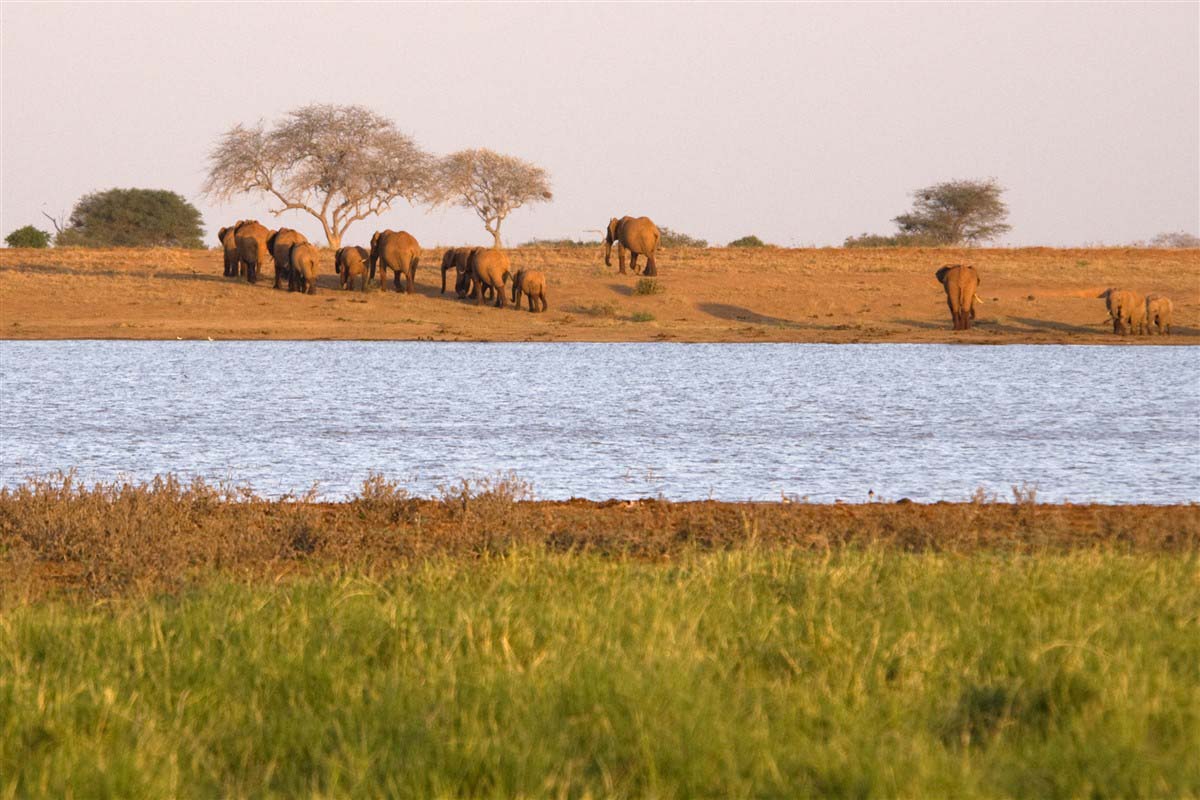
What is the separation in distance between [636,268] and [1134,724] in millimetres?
39931

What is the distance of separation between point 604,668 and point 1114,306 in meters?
32.7

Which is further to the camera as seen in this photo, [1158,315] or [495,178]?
[495,178]

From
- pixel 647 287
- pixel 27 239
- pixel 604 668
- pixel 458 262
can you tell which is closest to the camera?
pixel 604 668

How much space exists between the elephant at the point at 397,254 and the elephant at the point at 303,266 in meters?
1.69

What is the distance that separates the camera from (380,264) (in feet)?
130

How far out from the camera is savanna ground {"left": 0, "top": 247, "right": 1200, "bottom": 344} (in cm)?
3531

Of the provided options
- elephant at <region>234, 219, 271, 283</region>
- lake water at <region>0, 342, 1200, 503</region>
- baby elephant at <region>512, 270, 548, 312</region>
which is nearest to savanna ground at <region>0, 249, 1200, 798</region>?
lake water at <region>0, 342, 1200, 503</region>

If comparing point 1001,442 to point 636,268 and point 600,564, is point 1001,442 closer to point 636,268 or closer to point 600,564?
point 600,564

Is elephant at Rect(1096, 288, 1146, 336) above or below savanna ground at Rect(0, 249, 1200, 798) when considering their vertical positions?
above

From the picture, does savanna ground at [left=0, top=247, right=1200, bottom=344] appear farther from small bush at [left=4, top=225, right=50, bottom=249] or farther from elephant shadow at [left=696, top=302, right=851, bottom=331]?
Result: small bush at [left=4, top=225, right=50, bottom=249]

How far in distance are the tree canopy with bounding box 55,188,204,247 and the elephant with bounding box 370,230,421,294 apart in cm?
3865

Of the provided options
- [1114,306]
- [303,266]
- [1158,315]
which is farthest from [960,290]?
[303,266]

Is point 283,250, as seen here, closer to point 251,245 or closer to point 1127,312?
point 251,245

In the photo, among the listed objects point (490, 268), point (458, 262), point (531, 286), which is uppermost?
point (458, 262)
